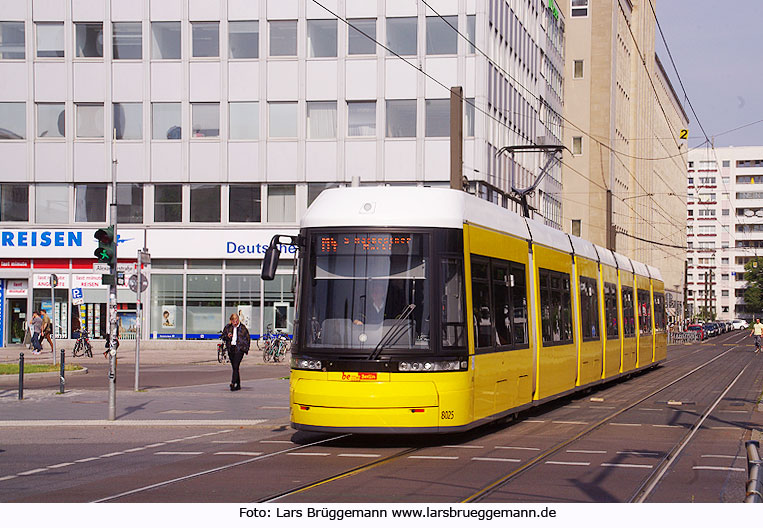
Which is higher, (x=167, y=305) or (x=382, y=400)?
(x=167, y=305)

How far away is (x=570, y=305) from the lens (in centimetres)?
2042

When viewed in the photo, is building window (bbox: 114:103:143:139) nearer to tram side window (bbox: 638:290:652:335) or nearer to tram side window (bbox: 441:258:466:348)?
tram side window (bbox: 638:290:652:335)

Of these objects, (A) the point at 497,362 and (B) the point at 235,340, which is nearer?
(A) the point at 497,362

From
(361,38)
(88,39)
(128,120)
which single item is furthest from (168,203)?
(361,38)

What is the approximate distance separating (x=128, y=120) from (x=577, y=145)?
38.6 meters

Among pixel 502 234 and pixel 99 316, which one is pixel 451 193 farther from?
pixel 99 316

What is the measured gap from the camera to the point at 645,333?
103ft

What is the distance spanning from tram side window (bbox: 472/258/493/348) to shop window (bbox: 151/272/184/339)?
34.2m

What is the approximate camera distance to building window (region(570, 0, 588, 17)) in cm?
7906

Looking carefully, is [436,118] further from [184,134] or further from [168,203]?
[168,203]

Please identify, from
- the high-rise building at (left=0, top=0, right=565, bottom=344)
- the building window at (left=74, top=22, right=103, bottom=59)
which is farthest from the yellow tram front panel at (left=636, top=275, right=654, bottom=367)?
the building window at (left=74, top=22, right=103, bottom=59)

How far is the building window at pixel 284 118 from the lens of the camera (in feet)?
153

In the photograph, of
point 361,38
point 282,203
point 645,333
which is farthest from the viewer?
point 282,203

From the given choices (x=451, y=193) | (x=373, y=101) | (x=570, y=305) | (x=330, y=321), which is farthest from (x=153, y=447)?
(x=373, y=101)
